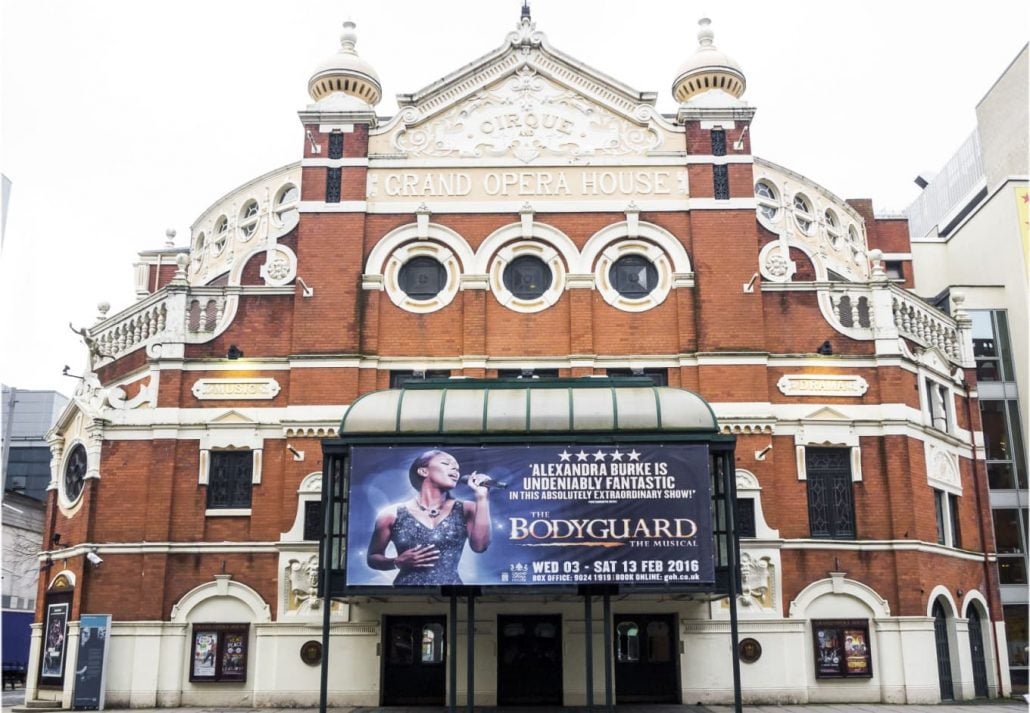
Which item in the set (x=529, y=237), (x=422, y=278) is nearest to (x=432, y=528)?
(x=422, y=278)

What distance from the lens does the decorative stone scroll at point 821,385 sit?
25.9 metres

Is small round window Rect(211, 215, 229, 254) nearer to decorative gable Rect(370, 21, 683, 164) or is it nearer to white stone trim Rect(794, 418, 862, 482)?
decorative gable Rect(370, 21, 683, 164)

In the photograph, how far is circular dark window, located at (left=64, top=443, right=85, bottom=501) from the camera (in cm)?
2673

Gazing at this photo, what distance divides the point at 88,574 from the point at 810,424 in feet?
59.2

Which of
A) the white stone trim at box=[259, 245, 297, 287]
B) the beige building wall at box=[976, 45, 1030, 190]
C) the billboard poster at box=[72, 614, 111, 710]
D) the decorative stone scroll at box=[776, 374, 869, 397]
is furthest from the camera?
the beige building wall at box=[976, 45, 1030, 190]

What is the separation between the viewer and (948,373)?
28297 mm

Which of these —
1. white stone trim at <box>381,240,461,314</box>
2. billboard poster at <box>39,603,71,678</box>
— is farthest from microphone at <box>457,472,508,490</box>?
billboard poster at <box>39,603,71,678</box>

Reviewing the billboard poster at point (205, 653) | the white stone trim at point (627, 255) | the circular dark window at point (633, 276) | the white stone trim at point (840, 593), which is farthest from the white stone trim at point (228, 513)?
the white stone trim at point (840, 593)

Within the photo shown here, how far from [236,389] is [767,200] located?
54.1ft

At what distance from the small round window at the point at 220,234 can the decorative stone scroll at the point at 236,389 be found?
24.3ft

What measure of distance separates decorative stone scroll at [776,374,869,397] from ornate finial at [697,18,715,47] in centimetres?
1012

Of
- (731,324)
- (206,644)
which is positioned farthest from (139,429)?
(731,324)

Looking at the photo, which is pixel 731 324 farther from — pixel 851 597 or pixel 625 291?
pixel 851 597

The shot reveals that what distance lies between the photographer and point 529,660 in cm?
2428
